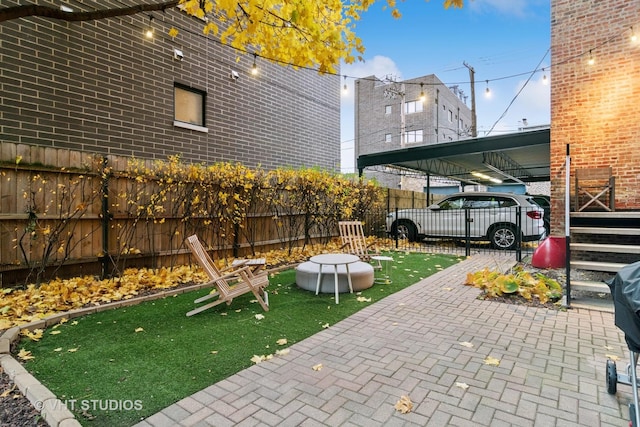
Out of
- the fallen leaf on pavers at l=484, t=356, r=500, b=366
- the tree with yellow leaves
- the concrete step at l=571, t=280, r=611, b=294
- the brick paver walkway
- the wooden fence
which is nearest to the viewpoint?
the brick paver walkway

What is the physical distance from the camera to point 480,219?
10125 mm

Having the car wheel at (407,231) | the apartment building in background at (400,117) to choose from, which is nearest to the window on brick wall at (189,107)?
the car wheel at (407,231)

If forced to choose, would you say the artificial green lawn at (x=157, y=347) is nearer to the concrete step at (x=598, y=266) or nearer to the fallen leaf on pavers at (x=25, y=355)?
the fallen leaf on pavers at (x=25, y=355)

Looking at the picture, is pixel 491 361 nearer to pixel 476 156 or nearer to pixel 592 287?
pixel 592 287

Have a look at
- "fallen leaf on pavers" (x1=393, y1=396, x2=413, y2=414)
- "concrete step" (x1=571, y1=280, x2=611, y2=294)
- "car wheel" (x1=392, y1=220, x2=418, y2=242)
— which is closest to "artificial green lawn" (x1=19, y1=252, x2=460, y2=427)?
"fallen leaf on pavers" (x1=393, y1=396, x2=413, y2=414)

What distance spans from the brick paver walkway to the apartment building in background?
27083mm

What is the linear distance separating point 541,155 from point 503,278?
10915mm

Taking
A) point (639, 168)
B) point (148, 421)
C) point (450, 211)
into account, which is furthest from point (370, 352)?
point (450, 211)

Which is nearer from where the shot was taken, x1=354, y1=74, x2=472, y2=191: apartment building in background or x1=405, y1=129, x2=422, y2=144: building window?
x1=354, y1=74, x2=472, y2=191: apartment building in background

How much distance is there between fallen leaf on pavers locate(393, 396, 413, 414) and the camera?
2260 millimetres

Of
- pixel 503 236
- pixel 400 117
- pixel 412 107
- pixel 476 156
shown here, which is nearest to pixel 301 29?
pixel 503 236

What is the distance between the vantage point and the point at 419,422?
7.04ft

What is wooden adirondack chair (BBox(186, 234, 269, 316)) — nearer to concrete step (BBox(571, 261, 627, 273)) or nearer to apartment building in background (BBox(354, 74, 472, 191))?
concrete step (BBox(571, 261, 627, 273))

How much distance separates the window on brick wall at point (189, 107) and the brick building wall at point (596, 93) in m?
7.94
